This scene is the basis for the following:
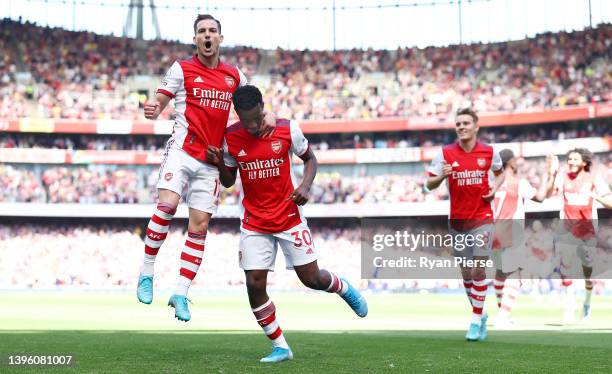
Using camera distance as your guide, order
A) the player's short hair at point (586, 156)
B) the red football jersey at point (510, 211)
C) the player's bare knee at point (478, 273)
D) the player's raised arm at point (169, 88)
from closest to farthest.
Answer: the player's raised arm at point (169, 88) → the player's bare knee at point (478, 273) → the player's short hair at point (586, 156) → the red football jersey at point (510, 211)

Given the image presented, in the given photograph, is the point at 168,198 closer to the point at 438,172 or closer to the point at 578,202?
the point at 438,172

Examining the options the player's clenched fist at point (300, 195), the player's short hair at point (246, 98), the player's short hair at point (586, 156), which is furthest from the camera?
the player's short hair at point (586, 156)

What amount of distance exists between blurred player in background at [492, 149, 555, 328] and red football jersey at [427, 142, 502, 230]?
2.19m

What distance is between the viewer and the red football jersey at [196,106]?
9.36 meters

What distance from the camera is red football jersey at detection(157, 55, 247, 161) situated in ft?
30.7

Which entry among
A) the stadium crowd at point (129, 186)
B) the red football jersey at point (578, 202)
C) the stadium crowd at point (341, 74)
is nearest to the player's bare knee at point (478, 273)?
the red football jersey at point (578, 202)

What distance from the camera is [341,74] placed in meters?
56.4

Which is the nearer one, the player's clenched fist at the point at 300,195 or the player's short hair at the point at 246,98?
the player's short hair at the point at 246,98

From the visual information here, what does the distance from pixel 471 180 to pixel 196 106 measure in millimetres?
4465

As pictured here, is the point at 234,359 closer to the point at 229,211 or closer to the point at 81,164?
the point at 229,211

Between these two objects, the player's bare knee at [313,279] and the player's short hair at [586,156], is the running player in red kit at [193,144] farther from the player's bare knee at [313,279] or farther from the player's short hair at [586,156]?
the player's short hair at [586,156]

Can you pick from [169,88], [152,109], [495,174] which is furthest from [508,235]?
[152,109]

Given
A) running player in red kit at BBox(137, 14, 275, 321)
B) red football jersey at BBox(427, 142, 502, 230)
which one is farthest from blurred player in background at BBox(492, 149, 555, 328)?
running player in red kit at BBox(137, 14, 275, 321)

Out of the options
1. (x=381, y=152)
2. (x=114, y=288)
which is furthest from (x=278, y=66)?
(x=114, y=288)
